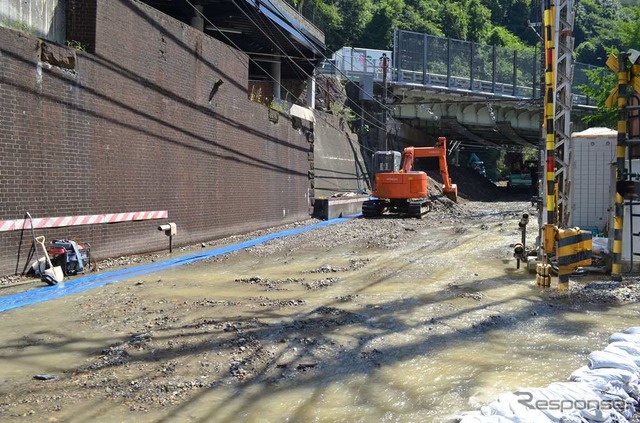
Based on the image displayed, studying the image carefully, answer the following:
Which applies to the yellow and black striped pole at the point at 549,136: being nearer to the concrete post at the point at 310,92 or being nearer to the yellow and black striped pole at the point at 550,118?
the yellow and black striped pole at the point at 550,118

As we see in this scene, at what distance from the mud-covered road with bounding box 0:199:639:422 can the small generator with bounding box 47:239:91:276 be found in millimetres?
912

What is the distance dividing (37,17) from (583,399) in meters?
11.5

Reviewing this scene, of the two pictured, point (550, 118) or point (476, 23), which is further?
point (476, 23)

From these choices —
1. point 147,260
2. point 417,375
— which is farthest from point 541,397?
point 147,260

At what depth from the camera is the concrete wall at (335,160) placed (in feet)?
93.8

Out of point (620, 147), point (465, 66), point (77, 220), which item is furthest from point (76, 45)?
point (465, 66)

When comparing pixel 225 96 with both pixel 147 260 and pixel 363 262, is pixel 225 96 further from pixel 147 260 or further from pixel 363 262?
pixel 363 262

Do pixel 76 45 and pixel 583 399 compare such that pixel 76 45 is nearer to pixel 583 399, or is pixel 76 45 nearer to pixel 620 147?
pixel 620 147

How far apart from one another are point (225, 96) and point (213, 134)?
4.84 feet

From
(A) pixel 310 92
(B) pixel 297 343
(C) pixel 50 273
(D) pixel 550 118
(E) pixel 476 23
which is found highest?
(E) pixel 476 23

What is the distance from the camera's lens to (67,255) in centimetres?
1082

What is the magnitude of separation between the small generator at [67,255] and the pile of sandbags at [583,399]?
8646 mm

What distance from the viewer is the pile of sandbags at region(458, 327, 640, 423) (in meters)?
4.07

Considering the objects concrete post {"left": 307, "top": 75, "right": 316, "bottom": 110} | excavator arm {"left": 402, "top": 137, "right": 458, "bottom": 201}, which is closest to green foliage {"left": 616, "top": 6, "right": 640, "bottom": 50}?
A: excavator arm {"left": 402, "top": 137, "right": 458, "bottom": 201}
